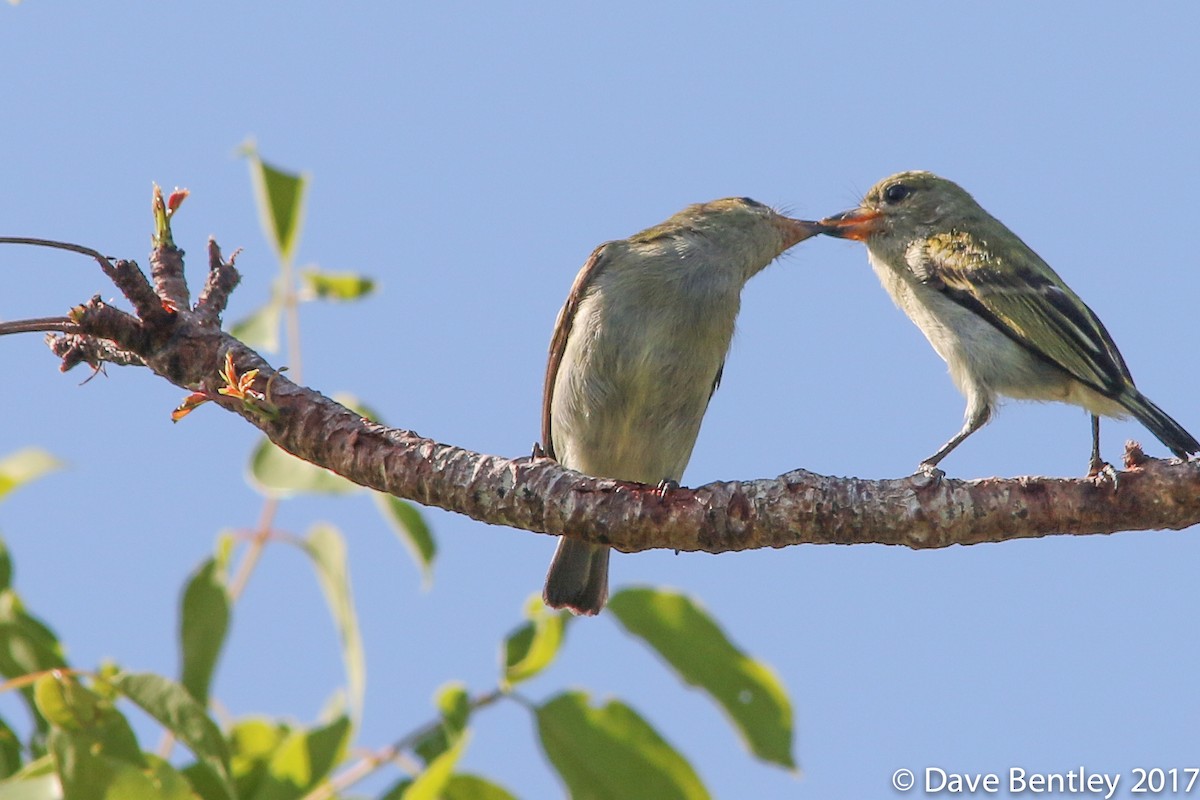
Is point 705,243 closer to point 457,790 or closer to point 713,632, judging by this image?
point 713,632

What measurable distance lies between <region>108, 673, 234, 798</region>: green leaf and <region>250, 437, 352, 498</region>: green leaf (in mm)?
1109

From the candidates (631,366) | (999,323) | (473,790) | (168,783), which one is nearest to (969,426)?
(999,323)

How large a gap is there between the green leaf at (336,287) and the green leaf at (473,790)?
1.83m

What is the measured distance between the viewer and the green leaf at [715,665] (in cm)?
339

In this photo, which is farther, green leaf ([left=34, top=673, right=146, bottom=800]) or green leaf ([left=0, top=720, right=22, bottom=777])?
green leaf ([left=0, top=720, right=22, bottom=777])

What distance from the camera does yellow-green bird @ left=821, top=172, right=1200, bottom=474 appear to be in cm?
502

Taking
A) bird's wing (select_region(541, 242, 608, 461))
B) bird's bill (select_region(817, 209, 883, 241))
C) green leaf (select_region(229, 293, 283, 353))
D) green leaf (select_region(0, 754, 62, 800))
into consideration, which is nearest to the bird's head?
bird's bill (select_region(817, 209, 883, 241))

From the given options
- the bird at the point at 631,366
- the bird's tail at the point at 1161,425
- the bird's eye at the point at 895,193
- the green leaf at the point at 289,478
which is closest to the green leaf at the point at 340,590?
the green leaf at the point at 289,478

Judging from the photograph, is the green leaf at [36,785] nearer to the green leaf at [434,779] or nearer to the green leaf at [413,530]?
the green leaf at [434,779]

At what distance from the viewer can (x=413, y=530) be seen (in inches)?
157

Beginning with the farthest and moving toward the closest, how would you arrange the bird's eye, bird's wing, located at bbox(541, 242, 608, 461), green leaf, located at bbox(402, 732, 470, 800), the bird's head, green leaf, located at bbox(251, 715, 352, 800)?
the bird's eye
the bird's head
bird's wing, located at bbox(541, 242, 608, 461)
green leaf, located at bbox(251, 715, 352, 800)
green leaf, located at bbox(402, 732, 470, 800)

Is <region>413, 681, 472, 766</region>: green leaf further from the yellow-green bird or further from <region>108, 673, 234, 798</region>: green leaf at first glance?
the yellow-green bird

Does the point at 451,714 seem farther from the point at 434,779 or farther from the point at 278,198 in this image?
the point at 278,198

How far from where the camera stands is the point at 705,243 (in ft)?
18.9
